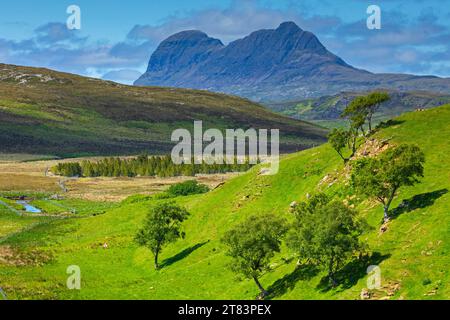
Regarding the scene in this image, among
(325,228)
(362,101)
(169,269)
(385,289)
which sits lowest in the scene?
(169,269)

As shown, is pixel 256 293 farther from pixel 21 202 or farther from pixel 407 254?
pixel 21 202

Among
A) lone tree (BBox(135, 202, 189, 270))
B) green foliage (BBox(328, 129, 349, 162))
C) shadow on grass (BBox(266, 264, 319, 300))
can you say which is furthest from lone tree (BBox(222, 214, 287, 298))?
green foliage (BBox(328, 129, 349, 162))

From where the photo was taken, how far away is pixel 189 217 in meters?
92.1

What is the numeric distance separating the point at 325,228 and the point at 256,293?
1166 cm

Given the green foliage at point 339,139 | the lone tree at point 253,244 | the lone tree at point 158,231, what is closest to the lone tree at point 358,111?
the green foliage at point 339,139

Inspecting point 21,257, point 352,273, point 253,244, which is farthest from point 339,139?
point 21,257

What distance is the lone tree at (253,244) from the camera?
177 feet

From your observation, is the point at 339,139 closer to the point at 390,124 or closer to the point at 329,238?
the point at 390,124

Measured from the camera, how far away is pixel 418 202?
57.2 m

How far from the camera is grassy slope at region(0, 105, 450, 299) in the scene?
4788 centimetres

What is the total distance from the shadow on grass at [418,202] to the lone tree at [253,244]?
40.2ft

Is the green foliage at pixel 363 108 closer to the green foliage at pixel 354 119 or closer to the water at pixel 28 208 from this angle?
the green foliage at pixel 354 119

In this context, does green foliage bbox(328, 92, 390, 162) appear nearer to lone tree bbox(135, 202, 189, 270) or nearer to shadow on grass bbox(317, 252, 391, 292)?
lone tree bbox(135, 202, 189, 270)

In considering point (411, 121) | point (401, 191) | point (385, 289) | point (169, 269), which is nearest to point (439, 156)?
point (401, 191)
